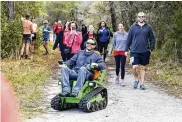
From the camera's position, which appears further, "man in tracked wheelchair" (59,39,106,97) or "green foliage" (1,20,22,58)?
"green foliage" (1,20,22,58)

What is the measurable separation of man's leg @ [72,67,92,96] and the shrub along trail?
1.28 ft

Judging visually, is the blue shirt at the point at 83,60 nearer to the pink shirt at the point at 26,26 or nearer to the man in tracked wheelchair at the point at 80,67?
the man in tracked wheelchair at the point at 80,67

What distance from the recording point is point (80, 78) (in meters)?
7.48

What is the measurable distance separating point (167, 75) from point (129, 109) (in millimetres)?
5272

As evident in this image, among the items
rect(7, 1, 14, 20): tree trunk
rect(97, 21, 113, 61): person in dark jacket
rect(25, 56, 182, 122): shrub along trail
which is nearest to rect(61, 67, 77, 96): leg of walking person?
rect(25, 56, 182, 122): shrub along trail

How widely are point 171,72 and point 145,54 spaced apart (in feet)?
10.1

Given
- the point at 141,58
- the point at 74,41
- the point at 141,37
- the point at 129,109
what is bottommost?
the point at 129,109

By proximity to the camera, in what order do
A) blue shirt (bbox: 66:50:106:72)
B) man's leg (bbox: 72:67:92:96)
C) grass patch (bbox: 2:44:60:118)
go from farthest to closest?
blue shirt (bbox: 66:50:106:72)
grass patch (bbox: 2:44:60:118)
man's leg (bbox: 72:67:92:96)

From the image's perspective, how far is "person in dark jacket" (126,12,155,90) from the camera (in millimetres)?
10133

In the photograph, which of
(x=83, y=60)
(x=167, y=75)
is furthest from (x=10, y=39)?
(x=83, y=60)

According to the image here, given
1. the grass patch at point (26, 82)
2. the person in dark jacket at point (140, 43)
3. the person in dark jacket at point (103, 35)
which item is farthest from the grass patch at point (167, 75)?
the grass patch at point (26, 82)

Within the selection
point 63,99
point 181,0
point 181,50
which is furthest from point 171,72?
point 63,99

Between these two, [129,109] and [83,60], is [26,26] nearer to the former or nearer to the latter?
[83,60]

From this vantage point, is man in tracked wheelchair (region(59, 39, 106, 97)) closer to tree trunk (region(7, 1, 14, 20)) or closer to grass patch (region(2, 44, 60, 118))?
grass patch (region(2, 44, 60, 118))
